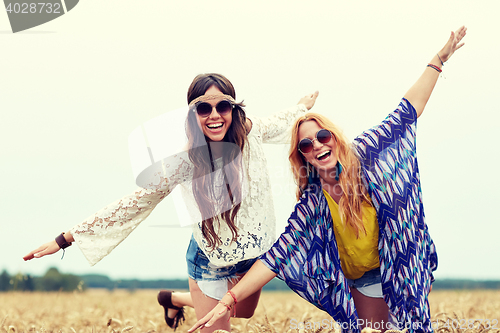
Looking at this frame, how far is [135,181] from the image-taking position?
3.85 metres

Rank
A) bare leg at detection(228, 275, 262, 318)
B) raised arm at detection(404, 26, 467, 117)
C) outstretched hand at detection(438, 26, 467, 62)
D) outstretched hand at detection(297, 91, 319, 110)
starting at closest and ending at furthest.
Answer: raised arm at detection(404, 26, 467, 117) → outstretched hand at detection(438, 26, 467, 62) → bare leg at detection(228, 275, 262, 318) → outstretched hand at detection(297, 91, 319, 110)

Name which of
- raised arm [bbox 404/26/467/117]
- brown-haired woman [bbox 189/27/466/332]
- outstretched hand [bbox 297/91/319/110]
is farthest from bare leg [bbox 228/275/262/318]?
raised arm [bbox 404/26/467/117]

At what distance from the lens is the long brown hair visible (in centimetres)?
375

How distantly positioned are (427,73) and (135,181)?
2.66 m

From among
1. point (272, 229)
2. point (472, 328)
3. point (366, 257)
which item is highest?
point (272, 229)

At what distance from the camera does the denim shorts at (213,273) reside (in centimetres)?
396

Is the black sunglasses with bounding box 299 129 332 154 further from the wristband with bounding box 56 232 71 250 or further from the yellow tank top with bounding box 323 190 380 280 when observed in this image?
the wristband with bounding box 56 232 71 250

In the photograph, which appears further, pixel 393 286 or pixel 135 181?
pixel 135 181

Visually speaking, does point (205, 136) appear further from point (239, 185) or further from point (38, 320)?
point (38, 320)

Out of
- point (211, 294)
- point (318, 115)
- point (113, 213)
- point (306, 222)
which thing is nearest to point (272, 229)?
point (306, 222)

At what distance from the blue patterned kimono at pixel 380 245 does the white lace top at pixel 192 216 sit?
37 cm

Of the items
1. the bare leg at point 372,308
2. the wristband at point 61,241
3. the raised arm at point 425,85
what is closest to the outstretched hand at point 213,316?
the bare leg at point 372,308

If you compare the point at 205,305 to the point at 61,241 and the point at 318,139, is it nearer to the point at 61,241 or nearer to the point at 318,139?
the point at 61,241

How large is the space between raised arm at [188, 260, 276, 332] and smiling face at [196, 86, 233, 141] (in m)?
1.09
